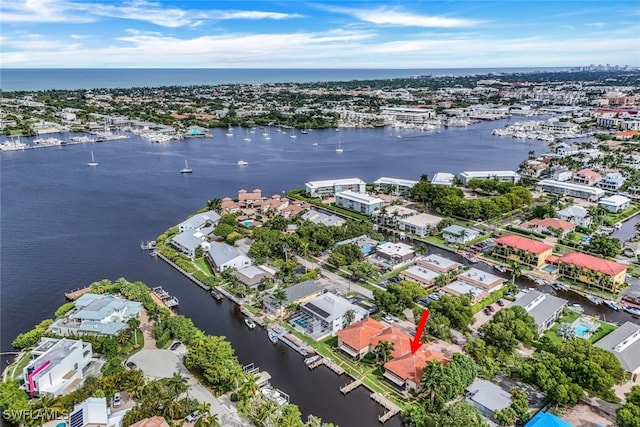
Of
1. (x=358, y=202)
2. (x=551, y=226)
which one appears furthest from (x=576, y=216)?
(x=358, y=202)

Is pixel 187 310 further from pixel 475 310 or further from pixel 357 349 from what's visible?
pixel 475 310

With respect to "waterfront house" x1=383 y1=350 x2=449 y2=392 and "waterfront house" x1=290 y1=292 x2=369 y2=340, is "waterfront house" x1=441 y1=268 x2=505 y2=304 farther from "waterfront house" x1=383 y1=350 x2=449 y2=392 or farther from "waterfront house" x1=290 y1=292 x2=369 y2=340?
"waterfront house" x1=383 y1=350 x2=449 y2=392

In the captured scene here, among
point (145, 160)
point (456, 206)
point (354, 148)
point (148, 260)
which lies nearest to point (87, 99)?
point (145, 160)

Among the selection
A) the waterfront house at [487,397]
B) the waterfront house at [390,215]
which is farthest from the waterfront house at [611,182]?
the waterfront house at [487,397]

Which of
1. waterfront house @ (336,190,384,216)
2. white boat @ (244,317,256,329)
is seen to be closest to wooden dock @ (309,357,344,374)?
white boat @ (244,317,256,329)

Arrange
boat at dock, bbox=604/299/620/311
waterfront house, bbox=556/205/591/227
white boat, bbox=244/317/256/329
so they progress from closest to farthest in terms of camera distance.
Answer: white boat, bbox=244/317/256/329
boat at dock, bbox=604/299/620/311
waterfront house, bbox=556/205/591/227
